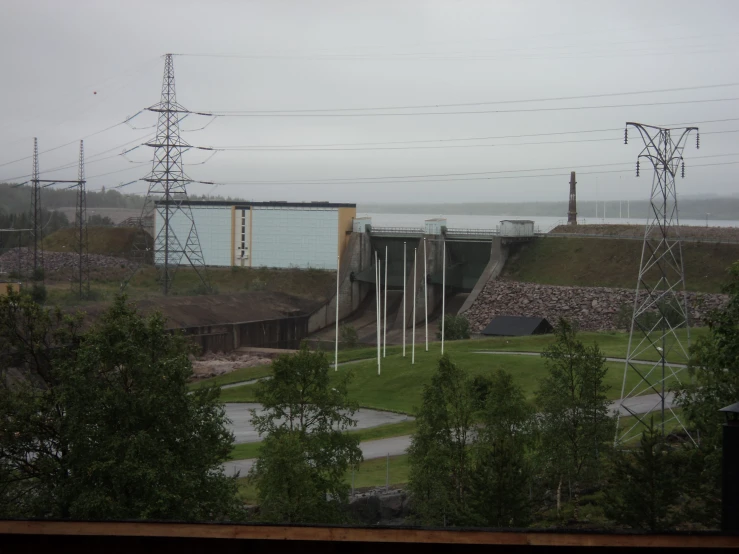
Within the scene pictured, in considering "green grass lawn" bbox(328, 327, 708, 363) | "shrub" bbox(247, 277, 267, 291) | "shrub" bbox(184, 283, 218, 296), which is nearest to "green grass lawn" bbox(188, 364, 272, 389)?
"green grass lawn" bbox(328, 327, 708, 363)

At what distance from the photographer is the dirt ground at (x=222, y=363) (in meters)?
41.4

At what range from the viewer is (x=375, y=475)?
21.7m

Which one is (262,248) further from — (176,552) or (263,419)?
(176,552)

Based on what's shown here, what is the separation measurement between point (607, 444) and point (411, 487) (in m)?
4.34

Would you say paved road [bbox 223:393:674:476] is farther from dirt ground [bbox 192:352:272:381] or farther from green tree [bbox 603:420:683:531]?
dirt ground [bbox 192:352:272:381]

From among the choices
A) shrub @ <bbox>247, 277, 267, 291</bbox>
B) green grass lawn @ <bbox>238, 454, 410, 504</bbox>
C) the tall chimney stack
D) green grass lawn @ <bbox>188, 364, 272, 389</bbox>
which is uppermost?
the tall chimney stack

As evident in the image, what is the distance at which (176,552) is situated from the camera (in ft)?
14.7

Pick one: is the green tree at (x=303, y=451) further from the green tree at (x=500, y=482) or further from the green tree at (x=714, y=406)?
the green tree at (x=714, y=406)

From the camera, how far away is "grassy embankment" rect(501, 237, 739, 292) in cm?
5153

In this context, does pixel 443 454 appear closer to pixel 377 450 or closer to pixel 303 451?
pixel 303 451

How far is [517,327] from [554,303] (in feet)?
23.4

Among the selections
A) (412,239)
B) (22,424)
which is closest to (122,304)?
(22,424)

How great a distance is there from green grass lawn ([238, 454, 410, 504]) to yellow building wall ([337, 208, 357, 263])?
137 feet

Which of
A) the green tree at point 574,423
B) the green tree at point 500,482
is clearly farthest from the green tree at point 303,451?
the green tree at point 574,423
